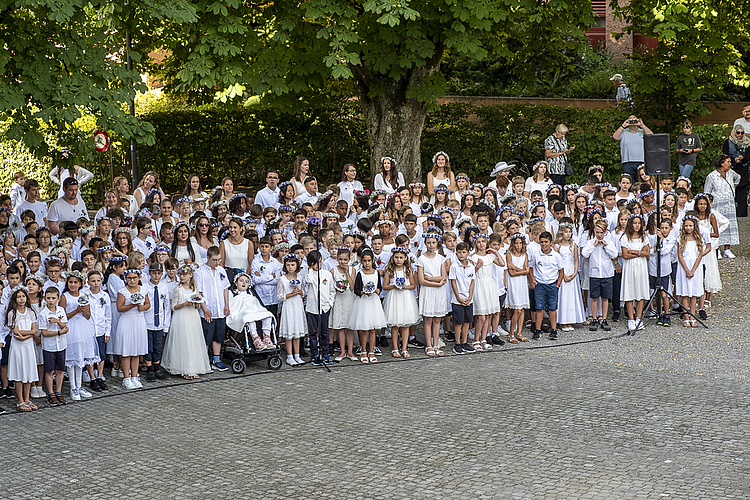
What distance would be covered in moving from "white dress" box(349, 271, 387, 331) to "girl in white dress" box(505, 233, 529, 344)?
196 centimetres

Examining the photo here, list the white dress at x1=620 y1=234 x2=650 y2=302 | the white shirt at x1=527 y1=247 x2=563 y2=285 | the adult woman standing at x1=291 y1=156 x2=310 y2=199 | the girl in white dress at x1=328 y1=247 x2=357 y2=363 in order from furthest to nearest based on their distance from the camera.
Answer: the adult woman standing at x1=291 y1=156 x2=310 y2=199, the white dress at x1=620 y1=234 x2=650 y2=302, the white shirt at x1=527 y1=247 x2=563 y2=285, the girl in white dress at x1=328 y1=247 x2=357 y2=363

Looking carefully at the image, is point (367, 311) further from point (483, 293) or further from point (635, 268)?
point (635, 268)

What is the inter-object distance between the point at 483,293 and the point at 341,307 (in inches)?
75.0

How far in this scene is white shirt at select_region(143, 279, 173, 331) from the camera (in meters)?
10.6

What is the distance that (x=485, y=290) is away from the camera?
11.9 meters

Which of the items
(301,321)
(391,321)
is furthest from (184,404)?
(391,321)

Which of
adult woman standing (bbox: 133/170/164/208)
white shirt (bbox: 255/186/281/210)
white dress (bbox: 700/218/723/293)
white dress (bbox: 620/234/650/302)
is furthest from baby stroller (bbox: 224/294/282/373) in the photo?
white dress (bbox: 700/218/723/293)

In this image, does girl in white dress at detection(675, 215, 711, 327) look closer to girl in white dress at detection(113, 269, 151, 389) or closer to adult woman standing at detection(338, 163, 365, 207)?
adult woman standing at detection(338, 163, 365, 207)

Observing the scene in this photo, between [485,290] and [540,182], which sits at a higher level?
[540,182]

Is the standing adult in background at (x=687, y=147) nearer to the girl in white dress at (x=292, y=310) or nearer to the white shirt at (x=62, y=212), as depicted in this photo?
the girl in white dress at (x=292, y=310)

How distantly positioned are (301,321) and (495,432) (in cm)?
363

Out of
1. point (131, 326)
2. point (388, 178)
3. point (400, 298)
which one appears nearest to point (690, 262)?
point (400, 298)

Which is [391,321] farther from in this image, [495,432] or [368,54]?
[368,54]

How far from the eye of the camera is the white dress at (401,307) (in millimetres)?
11398
